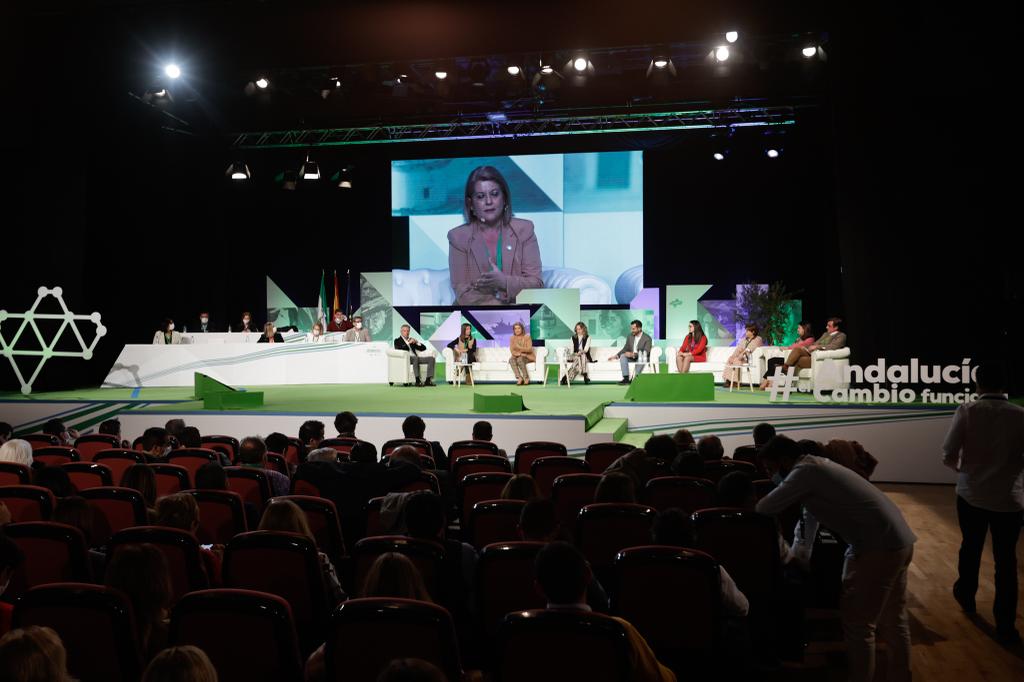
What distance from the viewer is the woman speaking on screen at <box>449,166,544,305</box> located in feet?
56.5

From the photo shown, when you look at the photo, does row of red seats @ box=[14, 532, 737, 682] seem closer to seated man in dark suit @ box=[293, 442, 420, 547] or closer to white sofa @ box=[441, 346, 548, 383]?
seated man in dark suit @ box=[293, 442, 420, 547]

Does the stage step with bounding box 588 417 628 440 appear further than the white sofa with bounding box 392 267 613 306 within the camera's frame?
No

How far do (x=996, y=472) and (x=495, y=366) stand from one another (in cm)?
1036

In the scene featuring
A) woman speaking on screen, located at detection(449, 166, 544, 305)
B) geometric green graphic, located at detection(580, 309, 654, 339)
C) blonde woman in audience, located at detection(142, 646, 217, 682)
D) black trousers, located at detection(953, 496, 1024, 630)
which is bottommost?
black trousers, located at detection(953, 496, 1024, 630)

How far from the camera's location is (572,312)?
54.9ft

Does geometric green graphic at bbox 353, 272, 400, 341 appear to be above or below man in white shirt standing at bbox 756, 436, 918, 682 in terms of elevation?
above

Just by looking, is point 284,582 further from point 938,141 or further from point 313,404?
point 938,141

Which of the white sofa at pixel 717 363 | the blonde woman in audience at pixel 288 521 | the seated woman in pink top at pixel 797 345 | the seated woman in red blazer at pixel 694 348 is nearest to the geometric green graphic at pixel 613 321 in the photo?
the white sofa at pixel 717 363

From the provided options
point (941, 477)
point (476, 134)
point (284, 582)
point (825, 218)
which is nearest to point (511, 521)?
point (284, 582)

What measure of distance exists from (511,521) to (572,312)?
13.1 m

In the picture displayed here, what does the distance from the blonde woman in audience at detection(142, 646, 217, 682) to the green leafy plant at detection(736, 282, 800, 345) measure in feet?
47.4

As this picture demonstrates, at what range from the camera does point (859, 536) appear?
3320 mm

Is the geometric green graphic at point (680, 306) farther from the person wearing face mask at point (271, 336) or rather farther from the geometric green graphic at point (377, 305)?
the person wearing face mask at point (271, 336)

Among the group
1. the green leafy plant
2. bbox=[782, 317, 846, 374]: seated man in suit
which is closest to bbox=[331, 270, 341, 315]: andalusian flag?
the green leafy plant
